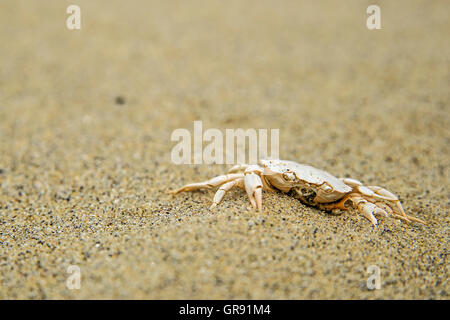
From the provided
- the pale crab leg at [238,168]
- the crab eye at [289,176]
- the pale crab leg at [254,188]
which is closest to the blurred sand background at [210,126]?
the pale crab leg at [254,188]

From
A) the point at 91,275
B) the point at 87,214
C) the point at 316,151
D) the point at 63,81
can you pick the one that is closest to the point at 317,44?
the point at 316,151

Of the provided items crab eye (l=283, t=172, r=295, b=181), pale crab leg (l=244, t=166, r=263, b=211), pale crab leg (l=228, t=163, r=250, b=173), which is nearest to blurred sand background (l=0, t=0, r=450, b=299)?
pale crab leg (l=244, t=166, r=263, b=211)

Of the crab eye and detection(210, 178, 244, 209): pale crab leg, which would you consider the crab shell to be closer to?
the crab eye

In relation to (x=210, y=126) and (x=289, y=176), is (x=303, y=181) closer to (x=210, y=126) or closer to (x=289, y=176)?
(x=289, y=176)
